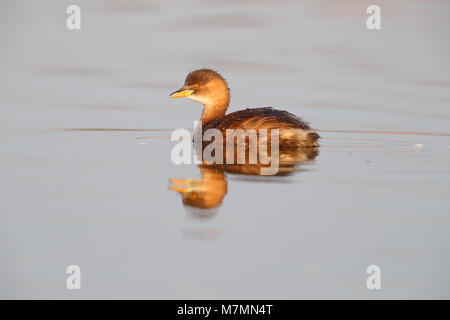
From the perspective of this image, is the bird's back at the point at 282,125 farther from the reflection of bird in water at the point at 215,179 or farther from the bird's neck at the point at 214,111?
the bird's neck at the point at 214,111

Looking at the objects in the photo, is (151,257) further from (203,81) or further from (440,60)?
(440,60)

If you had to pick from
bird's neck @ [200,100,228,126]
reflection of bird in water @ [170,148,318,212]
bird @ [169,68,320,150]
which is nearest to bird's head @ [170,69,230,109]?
bird's neck @ [200,100,228,126]

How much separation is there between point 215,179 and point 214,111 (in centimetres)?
287

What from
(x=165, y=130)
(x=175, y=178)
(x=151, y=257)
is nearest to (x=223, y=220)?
(x=151, y=257)

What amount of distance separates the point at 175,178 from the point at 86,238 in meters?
1.72

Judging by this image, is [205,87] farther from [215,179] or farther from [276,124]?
[215,179]

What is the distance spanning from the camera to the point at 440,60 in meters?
13.9

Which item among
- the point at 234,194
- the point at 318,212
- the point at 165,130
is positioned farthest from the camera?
the point at 165,130

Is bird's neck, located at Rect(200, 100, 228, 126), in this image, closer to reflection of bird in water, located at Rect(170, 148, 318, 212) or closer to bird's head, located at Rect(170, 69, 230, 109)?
bird's head, located at Rect(170, 69, 230, 109)

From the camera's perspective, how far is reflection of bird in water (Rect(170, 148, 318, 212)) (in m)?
6.52

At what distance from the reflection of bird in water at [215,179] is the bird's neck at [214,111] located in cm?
158

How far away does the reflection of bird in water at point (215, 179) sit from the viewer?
6.52m

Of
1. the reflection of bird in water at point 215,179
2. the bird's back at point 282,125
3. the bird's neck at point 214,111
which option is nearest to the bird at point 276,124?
the bird's back at point 282,125

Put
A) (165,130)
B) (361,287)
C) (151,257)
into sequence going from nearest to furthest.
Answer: (361,287)
(151,257)
(165,130)
